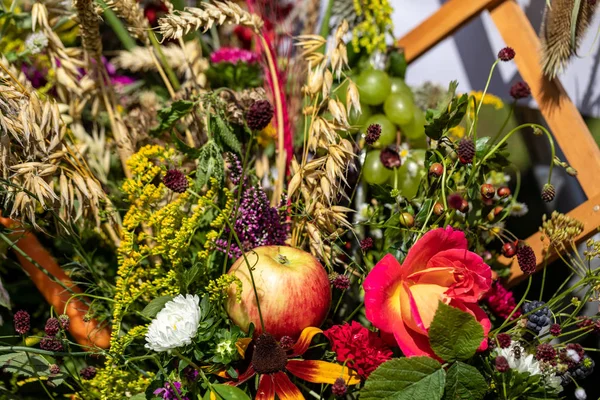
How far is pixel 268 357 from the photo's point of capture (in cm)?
83

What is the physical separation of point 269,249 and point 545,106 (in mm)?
613

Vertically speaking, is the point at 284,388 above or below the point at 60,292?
below

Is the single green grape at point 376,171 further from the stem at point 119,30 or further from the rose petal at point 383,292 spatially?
the stem at point 119,30

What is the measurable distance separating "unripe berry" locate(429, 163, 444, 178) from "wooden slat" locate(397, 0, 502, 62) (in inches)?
20.0

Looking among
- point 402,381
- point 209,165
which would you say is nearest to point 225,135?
point 209,165

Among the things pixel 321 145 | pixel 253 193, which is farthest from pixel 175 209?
pixel 321 145

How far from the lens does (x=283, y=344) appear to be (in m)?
0.87

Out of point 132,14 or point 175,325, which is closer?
point 175,325

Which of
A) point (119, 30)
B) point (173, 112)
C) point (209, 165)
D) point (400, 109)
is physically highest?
point (119, 30)

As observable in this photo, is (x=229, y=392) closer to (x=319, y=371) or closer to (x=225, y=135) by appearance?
(x=319, y=371)

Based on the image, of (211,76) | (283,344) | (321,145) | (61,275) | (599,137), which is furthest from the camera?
(211,76)

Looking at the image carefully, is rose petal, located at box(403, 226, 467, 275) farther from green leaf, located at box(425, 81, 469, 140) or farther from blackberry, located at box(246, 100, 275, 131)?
blackberry, located at box(246, 100, 275, 131)

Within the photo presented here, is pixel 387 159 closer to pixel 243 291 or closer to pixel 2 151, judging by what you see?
pixel 243 291

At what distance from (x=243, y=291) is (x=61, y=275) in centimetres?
41
